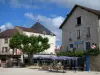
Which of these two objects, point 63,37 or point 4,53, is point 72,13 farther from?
point 4,53

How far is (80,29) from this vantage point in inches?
1837

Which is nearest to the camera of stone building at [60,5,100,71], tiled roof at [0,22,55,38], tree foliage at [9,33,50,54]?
stone building at [60,5,100,71]

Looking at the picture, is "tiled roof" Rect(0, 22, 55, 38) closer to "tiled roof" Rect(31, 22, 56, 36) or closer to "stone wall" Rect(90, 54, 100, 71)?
"tiled roof" Rect(31, 22, 56, 36)

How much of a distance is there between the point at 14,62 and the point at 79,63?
22741 mm

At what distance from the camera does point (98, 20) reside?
42.1m

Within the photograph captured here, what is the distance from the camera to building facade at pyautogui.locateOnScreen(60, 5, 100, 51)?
4291 cm

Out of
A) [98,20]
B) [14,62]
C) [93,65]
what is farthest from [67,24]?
[14,62]

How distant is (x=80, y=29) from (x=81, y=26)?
61cm

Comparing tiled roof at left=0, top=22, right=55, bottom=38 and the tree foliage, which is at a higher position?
tiled roof at left=0, top=22, right=55, bottom=38

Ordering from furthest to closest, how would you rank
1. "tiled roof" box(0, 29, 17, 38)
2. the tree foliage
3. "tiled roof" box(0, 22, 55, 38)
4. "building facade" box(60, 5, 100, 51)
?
"tiled roof" box(0, 22, 55, 38) < "tiled roof" box(0, 29, 17, 38) < the tree foliage < "building facade" box(60, 5, 100, 51)

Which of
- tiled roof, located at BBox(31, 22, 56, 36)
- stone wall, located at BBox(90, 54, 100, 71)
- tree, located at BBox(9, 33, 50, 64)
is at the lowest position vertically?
stone wall, located at BBox(90, 54, 100, 71)

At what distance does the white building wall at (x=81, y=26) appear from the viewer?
1693 inches

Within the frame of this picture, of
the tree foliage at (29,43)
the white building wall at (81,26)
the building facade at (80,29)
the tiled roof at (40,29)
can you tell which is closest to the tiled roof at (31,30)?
the tiled roof at (40,29)

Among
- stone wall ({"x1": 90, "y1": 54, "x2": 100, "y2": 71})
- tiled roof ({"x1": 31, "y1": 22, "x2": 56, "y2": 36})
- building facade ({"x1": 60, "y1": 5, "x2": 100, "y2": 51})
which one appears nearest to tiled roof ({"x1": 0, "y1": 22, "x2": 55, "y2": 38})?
tiled roof ({"x1": 31, "y1": 22, "x2": 56, "y2": 36})
